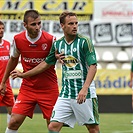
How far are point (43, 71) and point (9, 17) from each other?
14494 millimetres

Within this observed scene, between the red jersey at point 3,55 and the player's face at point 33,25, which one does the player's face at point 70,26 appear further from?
the red jersey at point 3,55

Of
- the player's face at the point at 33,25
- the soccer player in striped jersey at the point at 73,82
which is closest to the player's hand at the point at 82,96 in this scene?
the soccer player in striped jersey at the point at 73,82

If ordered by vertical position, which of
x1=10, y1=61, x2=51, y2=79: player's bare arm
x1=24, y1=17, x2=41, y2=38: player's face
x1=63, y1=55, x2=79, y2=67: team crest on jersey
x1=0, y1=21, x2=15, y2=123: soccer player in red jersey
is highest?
x1=24, y1=17, x2=41, y2=38: player's face

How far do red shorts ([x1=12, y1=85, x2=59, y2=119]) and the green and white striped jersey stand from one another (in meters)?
0.79

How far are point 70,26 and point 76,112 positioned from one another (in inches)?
44.5

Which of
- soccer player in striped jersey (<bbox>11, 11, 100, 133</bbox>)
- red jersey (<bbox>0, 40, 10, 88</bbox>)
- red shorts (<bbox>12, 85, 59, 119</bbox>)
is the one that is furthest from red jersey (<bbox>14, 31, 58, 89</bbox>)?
red jersey (<bbox>0, 40, 10, 88</bbox>)

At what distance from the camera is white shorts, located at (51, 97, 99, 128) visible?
292 inches

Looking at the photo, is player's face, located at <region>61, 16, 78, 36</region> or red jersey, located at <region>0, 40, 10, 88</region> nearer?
player's face, located at <region>61, 16, 78, 36</region>

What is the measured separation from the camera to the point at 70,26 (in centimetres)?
738

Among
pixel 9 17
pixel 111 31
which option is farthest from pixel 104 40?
pixel 9 17

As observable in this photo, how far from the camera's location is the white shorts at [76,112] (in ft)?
24.4

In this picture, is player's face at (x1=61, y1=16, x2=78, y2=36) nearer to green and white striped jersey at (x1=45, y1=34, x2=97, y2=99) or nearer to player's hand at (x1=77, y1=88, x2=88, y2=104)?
green and white striped jersey at (x1=45, y1=34, x2=97, y2=99)

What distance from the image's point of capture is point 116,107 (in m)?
19.2

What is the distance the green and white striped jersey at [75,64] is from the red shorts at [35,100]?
793 mm
